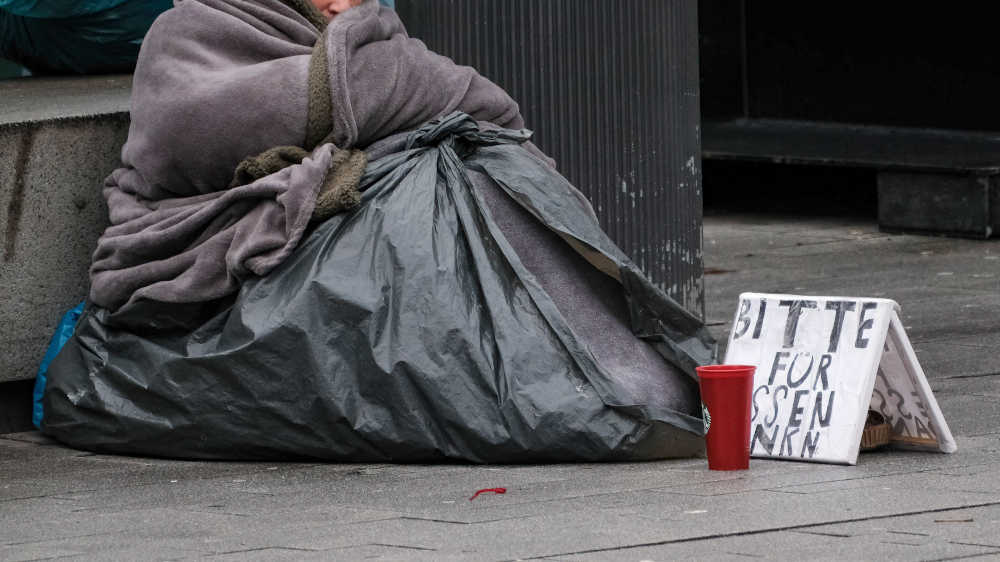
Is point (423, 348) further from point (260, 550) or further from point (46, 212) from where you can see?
point (46, 212)

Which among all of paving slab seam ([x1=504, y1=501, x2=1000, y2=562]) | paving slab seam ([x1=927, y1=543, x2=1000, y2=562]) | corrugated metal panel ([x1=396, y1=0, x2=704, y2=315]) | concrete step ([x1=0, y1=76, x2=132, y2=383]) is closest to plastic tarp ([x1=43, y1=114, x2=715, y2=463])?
concrete step ([x1=0, y1=76, x2=132, y2=383])

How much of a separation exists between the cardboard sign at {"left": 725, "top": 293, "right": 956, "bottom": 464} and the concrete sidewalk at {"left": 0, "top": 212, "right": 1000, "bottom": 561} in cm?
8

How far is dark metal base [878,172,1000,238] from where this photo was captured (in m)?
10.2

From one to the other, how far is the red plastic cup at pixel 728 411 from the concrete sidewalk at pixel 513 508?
0.06m

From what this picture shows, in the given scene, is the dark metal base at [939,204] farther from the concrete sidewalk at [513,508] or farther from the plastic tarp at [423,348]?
the plastic tarp at [423,348]

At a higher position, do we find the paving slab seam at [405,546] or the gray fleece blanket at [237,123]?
the gray fleece blanket at [237,123]

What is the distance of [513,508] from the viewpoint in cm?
432

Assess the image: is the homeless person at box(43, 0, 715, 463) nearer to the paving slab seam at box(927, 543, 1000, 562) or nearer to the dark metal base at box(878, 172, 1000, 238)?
the paving slab seam at box(927, 543, 1000, 562)

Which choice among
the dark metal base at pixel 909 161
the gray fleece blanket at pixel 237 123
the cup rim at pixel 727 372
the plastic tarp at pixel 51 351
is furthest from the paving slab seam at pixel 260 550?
the dark metal base at pixel 909 161

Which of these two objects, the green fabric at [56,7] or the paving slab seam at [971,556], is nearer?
the paving slab seam at [971,556]

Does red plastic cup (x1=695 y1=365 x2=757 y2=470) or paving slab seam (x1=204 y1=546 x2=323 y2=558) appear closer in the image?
paving slab seam (x1=204 y1=546 x2=323 y2=558)

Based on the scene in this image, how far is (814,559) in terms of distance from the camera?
3.66 m

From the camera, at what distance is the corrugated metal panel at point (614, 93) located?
6.57 meters

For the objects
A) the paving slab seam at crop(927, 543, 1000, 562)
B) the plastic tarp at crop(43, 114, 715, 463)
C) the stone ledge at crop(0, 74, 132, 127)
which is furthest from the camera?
the stone ledge at crop(0, 74, 132, 127)
